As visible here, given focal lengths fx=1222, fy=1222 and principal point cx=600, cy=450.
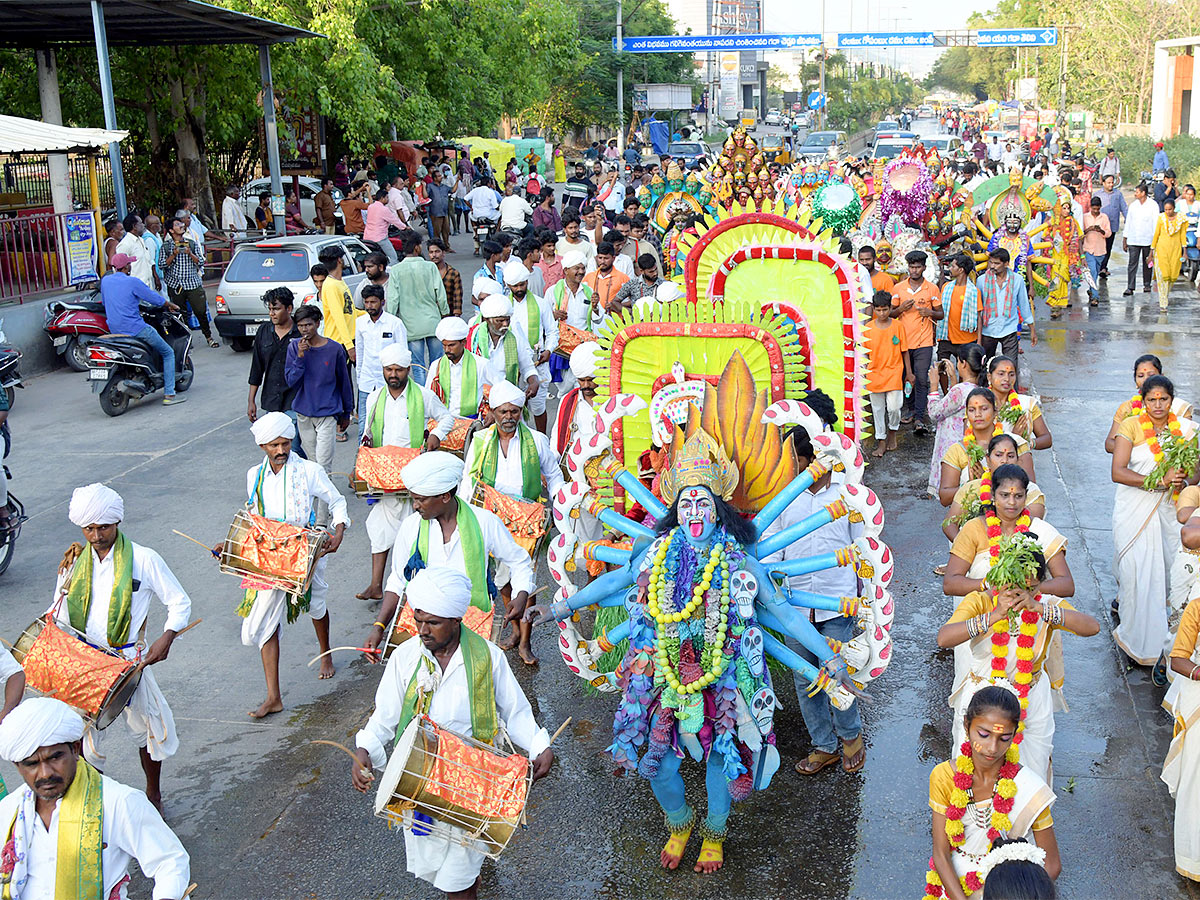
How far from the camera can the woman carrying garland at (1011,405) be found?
6.76 metres

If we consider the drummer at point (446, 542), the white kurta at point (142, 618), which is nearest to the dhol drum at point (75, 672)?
the white kurta at point (142, 618)

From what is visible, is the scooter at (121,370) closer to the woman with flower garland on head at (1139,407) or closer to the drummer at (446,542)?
the drummer at (446,542)

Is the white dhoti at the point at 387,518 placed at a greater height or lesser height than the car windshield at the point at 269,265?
lesser

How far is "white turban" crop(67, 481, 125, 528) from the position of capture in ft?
16.5

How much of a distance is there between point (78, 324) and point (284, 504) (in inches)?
347

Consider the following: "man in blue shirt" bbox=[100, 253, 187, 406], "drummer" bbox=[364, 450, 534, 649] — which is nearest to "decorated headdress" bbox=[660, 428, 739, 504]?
"drummer" bbox=[364, 450, 534, 649]

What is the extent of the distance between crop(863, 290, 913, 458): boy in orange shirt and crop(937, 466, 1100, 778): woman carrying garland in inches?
218

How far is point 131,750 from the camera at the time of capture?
6.16 metres

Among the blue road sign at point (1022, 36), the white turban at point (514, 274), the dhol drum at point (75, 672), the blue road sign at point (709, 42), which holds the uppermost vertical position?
the blue road sign at point (1022, 36)

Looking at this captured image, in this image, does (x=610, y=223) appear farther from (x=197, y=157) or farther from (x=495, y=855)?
(x=495, y=855)

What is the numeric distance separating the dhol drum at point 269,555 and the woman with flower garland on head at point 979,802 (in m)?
3.41

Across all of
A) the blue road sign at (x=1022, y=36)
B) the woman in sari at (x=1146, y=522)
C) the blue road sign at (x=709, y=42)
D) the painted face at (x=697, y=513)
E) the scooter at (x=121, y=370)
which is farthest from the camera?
the blue road sign at (x=1022, y=36)

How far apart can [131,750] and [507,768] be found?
2939mm

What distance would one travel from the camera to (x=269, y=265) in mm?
14898
